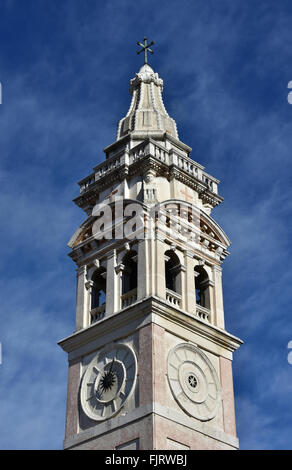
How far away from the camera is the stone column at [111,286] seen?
50031 mm

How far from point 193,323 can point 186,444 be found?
6707 millimetres

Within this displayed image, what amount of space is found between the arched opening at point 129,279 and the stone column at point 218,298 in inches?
171

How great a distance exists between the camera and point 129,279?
52000 millimetres

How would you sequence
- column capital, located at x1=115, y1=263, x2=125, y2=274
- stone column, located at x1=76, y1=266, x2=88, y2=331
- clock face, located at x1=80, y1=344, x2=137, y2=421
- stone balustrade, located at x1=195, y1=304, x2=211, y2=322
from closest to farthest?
clock face, located at x1=80, y1=344, x2=137, y2=421
stone balustrade, located at x1=195, y1=304, x2=211, y2=322
column capital, located at x1=115, y1=263, x2=125, y2=274
stone column, located at x1=76, y1=266, x2=88, y2=331

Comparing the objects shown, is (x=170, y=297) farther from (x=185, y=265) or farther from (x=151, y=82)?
(x=151, y=82)

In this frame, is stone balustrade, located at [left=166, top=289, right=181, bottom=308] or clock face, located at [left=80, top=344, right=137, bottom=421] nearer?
clock face, located at [left=80, top=344, right=137, bottom=421]

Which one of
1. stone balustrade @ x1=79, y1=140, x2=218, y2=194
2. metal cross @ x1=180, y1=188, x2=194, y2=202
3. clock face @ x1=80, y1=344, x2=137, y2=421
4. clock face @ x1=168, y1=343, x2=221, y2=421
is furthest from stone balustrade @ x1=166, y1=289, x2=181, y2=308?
stone balustrade @ x1=79, y1=140, x2=218, y2=194

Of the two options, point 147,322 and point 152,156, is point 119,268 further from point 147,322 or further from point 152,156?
point 152,156

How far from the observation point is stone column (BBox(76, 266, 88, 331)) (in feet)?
169

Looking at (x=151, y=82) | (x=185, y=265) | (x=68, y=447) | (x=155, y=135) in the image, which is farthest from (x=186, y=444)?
(x=151, y=82)

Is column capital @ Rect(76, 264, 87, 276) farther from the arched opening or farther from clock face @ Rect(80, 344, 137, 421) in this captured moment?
clock face @ Rect(80, 344, 137, 421)

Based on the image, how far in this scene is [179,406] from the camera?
46.4 meters

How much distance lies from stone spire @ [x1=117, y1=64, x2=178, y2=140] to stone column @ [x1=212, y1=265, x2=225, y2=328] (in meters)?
9.25

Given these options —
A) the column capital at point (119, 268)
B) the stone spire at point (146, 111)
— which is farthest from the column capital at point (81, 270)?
the stone spire at point (146, 111)
